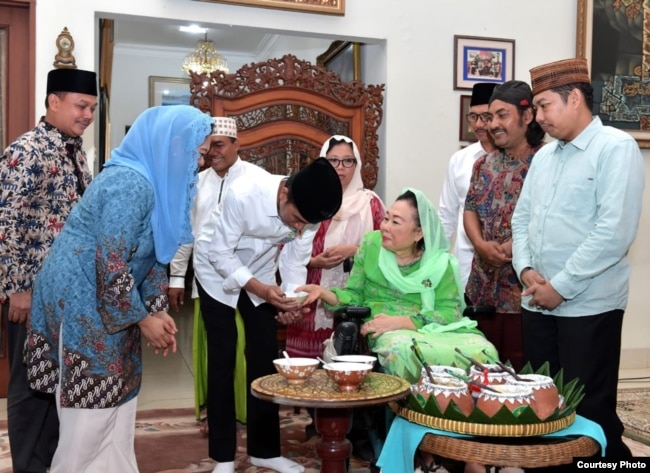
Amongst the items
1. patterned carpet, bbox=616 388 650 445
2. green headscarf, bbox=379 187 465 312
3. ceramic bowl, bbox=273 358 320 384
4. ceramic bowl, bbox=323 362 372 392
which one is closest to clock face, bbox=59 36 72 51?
green headscarf, bbox=379 187 465 312

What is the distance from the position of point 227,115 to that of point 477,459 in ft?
9.56

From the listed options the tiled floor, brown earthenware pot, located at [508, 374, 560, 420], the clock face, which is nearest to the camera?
brown earthenware pot, located at [508, 374, 560, 420]

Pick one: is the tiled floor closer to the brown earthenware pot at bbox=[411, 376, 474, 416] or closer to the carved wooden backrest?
the carved wooden backrest

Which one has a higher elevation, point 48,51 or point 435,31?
point 435,31

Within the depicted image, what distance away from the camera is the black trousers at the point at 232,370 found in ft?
9.22

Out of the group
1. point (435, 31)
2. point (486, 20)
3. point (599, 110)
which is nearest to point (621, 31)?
point (599, 110)

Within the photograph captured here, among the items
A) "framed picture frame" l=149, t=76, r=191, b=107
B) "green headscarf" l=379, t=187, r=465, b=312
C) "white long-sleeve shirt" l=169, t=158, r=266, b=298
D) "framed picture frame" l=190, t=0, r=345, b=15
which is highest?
"framed picture frame" l=149, t=76, r=191, b=107

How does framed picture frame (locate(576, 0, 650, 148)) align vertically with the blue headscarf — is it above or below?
above

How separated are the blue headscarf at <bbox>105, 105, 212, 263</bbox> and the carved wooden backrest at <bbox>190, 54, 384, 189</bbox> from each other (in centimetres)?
225

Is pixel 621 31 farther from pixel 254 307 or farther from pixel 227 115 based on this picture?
pixel 254 307

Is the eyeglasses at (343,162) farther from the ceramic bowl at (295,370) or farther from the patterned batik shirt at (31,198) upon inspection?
the ceramic bowl at (295,370)

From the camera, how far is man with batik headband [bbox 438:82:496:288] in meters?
3.58

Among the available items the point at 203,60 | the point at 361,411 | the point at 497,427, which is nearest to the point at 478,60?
the point at 361,411

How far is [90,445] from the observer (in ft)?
6.44
